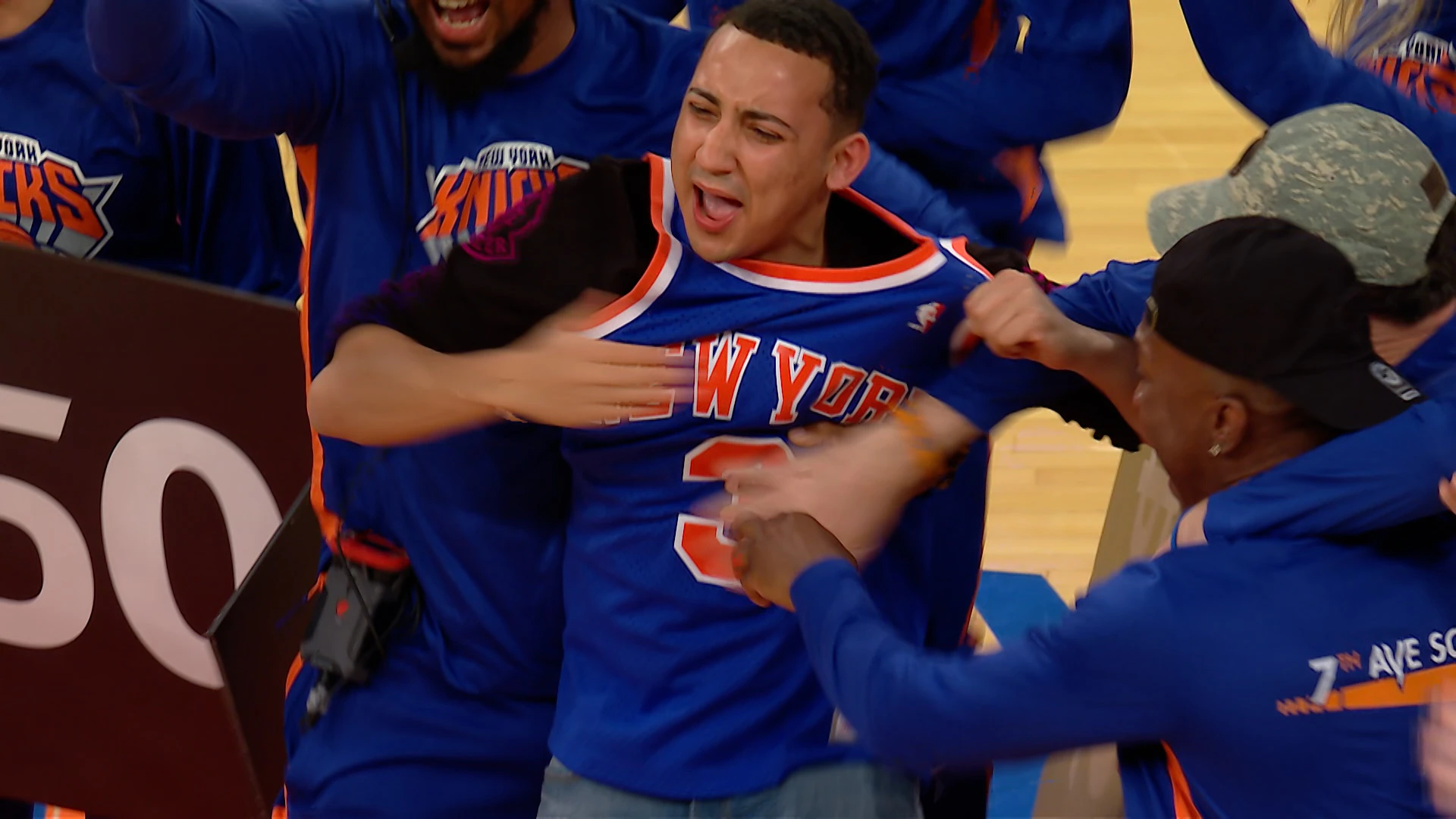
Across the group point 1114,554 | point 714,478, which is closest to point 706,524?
point 714,478

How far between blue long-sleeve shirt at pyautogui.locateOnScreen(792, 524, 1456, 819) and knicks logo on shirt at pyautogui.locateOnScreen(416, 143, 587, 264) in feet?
3.15

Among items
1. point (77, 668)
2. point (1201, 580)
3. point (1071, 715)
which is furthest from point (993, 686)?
point (77, 668)

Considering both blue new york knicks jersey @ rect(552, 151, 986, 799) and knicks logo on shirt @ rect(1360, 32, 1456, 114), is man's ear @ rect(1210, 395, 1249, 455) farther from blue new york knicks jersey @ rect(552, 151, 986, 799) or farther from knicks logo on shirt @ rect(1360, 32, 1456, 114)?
knicks logo on shirt @ rect(1360, 32, 1456, 114)

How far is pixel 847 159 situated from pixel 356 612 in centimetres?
94

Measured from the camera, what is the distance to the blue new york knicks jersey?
5.98ft

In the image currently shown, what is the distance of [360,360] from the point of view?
1.90m

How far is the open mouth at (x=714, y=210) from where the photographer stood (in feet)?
6.09

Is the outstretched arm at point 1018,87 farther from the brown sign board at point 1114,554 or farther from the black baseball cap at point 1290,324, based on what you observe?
the black baseball cap at point 1290,324

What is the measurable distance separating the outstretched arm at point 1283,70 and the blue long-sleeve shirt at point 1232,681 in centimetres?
87

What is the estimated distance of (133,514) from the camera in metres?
2.63

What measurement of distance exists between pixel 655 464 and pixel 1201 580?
70cm

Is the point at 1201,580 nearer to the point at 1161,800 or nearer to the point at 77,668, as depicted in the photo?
the point at 1161,800

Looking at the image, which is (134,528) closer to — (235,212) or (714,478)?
(235,212)

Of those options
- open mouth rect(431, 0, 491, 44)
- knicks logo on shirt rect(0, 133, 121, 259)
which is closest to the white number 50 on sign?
knicks logo on shirt rect(0, 133, 121, 259)
